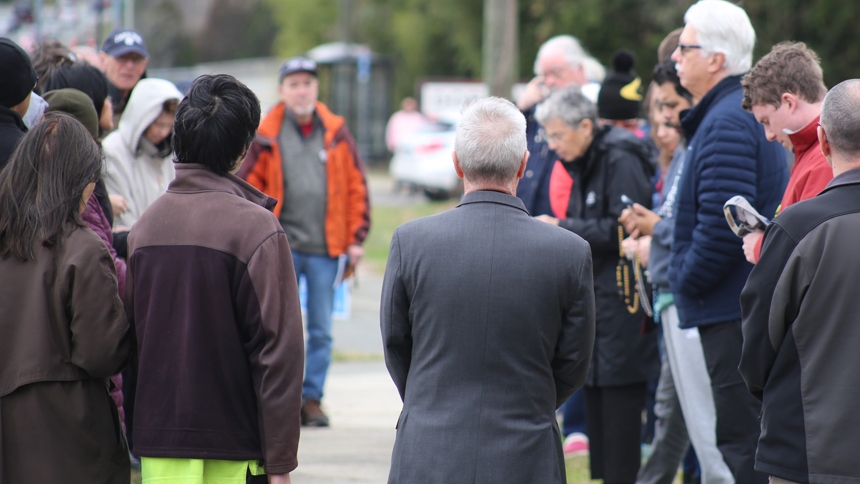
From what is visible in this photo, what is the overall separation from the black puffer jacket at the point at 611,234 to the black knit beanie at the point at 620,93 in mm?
574

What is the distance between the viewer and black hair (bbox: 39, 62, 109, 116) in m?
4.43

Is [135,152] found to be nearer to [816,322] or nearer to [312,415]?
[312,415]

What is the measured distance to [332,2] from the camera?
142 ft

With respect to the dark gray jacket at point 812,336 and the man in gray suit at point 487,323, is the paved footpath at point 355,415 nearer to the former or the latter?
the man in gray suit at point 487,323

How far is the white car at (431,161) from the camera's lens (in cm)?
2185

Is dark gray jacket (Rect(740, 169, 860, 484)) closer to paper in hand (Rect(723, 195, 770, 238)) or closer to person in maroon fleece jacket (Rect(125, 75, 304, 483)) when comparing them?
paper in hand (Rect(723, 195, 770, 238))

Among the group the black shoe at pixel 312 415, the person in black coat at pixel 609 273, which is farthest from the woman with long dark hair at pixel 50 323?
the black shoe at pixel 312 415

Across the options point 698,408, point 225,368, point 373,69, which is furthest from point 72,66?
point 373,69

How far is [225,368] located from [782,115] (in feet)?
7.13

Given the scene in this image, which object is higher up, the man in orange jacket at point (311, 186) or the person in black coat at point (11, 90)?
the person in black coat at point (11, 90)

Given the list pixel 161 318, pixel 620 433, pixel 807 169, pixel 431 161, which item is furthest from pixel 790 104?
pixel 431 161

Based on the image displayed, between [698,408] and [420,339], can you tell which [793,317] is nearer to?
[420,339]

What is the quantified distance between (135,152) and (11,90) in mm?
1514

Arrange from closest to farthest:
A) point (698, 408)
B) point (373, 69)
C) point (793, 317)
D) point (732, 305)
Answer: point (793, 317)
point (732, 305)
point (698, 408)
point (373, 69)
